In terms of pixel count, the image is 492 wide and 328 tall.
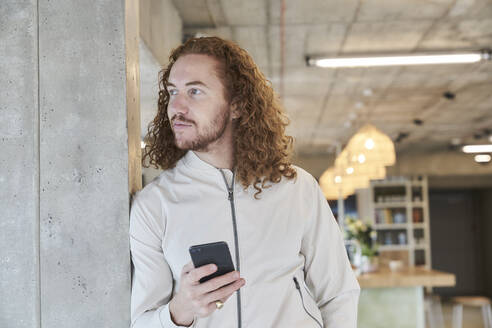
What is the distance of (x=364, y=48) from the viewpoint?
5.98 meters

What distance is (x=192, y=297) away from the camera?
4.37 ft

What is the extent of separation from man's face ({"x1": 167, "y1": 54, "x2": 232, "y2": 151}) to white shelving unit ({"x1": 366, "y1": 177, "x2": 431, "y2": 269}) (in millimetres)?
12725

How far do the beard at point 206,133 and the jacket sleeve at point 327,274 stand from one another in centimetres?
37

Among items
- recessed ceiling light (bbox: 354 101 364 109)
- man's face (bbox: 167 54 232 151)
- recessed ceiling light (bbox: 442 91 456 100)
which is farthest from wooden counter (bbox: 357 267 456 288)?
man's face (bbox: 167 54 232 151)

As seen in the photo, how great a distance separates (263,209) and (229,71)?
A: 0.44 m

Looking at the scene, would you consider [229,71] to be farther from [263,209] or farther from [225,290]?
[225,290]

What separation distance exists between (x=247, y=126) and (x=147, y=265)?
522 mm

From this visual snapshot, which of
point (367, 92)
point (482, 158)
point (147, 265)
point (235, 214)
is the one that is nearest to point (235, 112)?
point (235, 214)

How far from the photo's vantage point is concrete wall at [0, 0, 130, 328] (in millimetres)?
1643

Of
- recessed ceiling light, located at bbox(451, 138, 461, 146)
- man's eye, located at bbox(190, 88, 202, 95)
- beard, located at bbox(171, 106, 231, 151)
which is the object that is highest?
recessed ceiling light, located at bbox(451, 138, 461, 146)

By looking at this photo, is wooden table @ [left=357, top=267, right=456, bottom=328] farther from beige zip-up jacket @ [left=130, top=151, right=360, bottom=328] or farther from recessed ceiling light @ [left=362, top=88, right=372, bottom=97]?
beige zip-up jacket @ [left=130, top=151, right=360, bottom=328]

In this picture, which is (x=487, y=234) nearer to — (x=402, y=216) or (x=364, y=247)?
(x=402, y=216)

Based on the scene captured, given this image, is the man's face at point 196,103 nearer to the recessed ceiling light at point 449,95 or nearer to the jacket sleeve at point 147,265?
the jacket sleeve at point 147,265

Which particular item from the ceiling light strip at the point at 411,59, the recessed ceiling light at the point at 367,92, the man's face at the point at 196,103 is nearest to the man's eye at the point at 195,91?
the man's face at the point at 196,103
